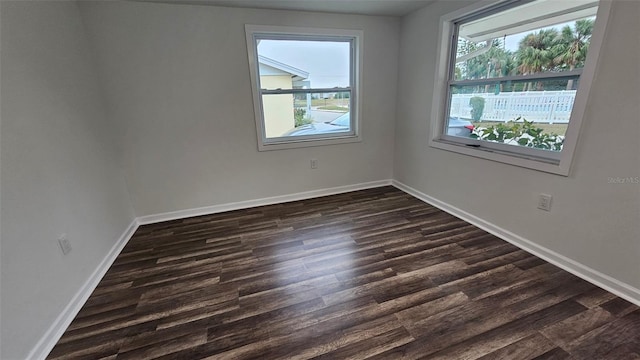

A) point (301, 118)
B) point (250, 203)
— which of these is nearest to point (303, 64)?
point (301, 118)

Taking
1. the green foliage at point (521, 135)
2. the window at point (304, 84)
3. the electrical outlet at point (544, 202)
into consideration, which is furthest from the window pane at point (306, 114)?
the electrical outlet at point (544, 202)

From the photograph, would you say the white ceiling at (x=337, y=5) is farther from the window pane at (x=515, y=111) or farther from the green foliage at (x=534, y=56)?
the window pane at (x=515, y=111)

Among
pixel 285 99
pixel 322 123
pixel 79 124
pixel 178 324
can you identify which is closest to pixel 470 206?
pixel 322 123

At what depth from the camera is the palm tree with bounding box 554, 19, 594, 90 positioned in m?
1.75

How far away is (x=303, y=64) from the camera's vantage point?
10.5ft

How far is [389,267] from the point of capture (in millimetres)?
2068

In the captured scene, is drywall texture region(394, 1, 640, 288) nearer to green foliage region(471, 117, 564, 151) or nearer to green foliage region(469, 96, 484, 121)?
green foliage region(471, 117, 564, 151)

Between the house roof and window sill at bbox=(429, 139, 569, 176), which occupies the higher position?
the house roof

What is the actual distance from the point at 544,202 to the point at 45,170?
3.47 m

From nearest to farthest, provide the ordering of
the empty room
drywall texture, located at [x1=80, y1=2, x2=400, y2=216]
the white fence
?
the empty room < the white fence < drywall texture, located at [x1=80, y1=2, x2=400, y2=216]

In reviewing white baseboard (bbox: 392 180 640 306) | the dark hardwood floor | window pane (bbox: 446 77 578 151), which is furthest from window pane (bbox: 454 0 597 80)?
the dark hardwood floor

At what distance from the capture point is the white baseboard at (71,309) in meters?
1.45

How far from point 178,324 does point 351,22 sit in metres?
3.32

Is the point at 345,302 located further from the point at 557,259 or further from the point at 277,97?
the point at 277,97
